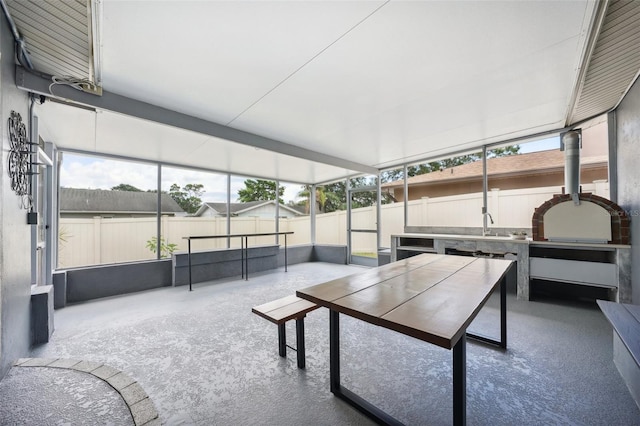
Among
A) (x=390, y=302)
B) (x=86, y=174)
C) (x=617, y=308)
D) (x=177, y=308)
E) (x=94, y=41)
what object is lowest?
(x=177, y=308)

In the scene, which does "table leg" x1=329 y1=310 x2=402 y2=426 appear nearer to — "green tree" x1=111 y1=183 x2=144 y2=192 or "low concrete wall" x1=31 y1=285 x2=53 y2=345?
"low concrete wall" x1=31 y1=285 x2=53 y2=345

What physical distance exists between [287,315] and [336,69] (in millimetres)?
2147

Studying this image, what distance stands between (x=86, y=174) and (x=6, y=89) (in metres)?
2.96

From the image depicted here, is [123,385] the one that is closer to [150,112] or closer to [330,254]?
[150,112]

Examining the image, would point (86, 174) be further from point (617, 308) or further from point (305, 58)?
point (617, 308)

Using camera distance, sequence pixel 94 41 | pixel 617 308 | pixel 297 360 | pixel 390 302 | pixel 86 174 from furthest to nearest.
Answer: pixel 86 174, pixel 297 360, pixel 617 308, pixel 94 41, pixel 390 302

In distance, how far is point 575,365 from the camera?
1.96 m

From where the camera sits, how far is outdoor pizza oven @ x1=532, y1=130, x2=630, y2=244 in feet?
9.63

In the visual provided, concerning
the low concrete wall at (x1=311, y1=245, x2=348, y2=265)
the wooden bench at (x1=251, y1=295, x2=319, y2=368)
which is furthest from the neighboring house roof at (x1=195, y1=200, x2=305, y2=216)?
the wooden bench at (x1=251, y1=295, x2=319, y2=368)

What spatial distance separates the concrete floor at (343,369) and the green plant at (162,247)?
1619 millimetres

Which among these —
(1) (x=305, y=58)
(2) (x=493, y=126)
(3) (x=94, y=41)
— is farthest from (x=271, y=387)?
(2) (x=493, y=126)

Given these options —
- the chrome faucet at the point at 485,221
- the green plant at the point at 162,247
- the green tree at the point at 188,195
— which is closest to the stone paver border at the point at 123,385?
the green plant at the point at 162,247

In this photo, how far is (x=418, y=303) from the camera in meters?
1.35

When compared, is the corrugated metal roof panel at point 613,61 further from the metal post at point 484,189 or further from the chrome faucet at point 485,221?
the chrome faucet at point 485,221
